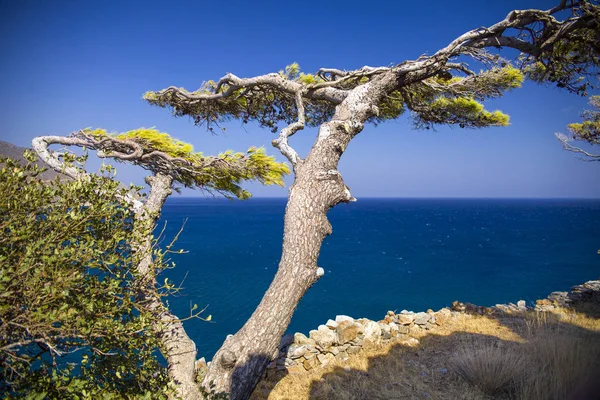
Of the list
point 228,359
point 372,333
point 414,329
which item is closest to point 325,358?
point 372,333

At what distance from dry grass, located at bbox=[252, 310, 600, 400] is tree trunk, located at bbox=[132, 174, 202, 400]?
199 centimetres

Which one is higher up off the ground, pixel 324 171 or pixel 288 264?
pixel 324 171

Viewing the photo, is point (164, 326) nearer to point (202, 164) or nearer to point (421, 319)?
A: point (202, 164)

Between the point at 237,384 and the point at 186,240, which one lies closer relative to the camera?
the point at 237,384

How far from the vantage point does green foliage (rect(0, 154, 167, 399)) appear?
2.20m

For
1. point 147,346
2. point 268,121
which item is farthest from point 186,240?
point 147,346

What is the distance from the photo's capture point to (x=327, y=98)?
556 centimetres

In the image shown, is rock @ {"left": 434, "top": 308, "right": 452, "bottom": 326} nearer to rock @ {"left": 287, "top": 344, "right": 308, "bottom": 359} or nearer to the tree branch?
rock @ {"left": 287, "top": 344, "right": 308, "bottom": 359}

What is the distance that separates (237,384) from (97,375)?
143cm

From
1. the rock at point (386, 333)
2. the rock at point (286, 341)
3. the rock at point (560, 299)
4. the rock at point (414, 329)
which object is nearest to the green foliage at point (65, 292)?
the rock at point (286, 341)

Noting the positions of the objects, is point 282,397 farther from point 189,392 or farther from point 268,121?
point 268,121

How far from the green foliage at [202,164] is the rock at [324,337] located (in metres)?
3.59

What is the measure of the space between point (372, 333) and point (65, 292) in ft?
21.2

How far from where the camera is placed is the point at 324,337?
6.70 meters
